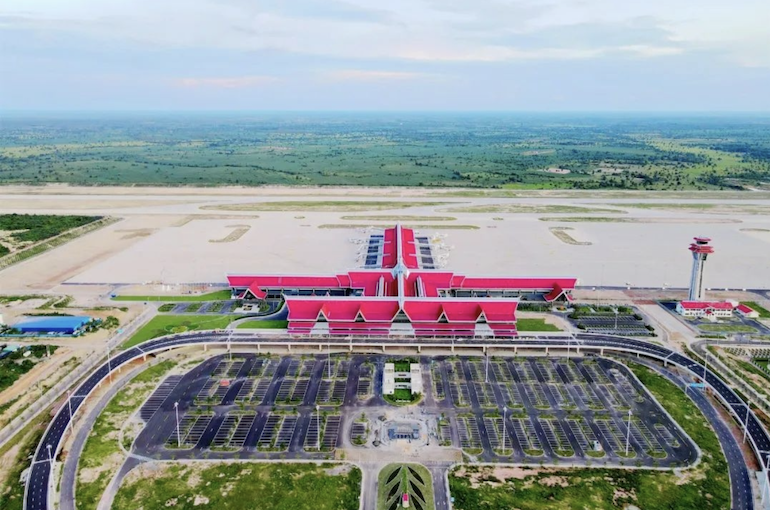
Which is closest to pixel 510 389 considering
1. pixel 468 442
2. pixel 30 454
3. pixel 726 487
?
pixel 468 442

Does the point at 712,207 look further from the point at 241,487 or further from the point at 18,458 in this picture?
the point at 18,458

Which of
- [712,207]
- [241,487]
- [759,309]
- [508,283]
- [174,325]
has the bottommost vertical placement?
[241,487]

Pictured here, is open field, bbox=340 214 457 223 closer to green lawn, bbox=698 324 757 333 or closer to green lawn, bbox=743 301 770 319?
green lawn, bbox=743 301 770 319

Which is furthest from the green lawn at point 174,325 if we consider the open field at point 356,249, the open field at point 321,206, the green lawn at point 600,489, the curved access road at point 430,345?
the open field at point 321,206

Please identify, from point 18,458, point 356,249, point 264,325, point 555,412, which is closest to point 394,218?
point 356,249

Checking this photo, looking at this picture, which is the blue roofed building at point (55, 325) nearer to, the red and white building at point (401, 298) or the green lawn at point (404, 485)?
the red and white building at point (401, 298)

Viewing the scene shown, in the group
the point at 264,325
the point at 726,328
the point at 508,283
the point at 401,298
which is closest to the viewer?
the point at 401,298

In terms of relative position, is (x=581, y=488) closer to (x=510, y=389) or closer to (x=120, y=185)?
(x=510, y=389)
